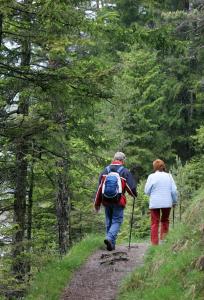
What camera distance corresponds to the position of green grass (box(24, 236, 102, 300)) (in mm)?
8312

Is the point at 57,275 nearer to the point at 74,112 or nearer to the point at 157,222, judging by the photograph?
the point at 157,222

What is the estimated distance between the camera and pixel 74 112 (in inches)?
361

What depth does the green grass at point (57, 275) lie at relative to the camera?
8.31 m

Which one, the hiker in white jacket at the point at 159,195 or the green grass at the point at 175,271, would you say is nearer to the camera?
the green grass at the point at 175,271

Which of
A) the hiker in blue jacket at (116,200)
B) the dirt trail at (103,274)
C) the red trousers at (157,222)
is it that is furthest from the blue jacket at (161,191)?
the dirt trail at (103,274)

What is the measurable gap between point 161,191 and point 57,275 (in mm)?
2631

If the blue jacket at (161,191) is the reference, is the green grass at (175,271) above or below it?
below

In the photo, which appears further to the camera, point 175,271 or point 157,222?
point 157,222

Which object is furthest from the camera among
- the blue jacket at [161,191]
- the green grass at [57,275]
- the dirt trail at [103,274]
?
the blue jacket at [161,191]

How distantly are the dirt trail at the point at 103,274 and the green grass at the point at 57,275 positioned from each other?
138mm

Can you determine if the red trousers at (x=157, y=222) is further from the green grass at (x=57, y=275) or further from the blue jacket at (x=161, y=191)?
the green grass at (x=57, y=275)

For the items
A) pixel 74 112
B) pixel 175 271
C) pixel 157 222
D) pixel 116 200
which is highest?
pixel 74 112

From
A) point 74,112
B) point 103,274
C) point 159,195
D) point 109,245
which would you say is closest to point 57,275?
point 103,274

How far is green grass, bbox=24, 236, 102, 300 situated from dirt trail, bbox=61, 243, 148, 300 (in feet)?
0.45
